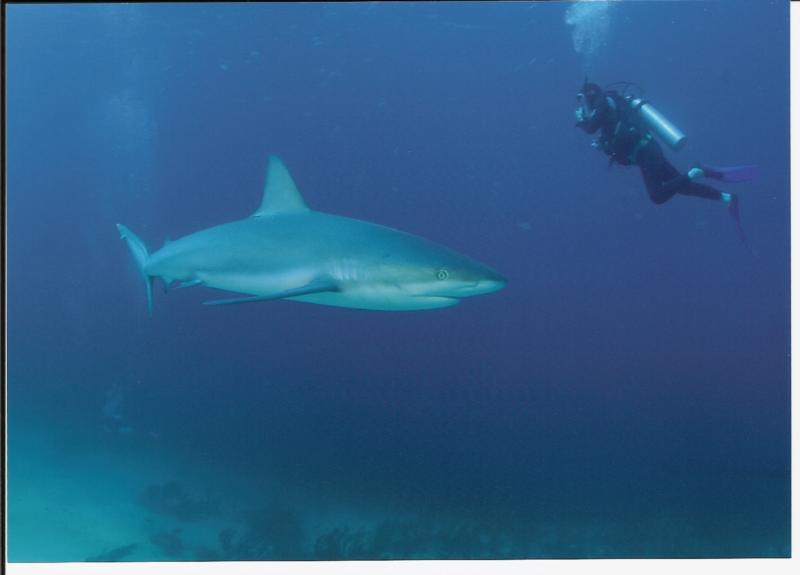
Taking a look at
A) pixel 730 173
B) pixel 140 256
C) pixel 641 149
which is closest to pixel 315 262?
pixel 140 256

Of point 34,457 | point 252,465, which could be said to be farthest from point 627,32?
point 34,457

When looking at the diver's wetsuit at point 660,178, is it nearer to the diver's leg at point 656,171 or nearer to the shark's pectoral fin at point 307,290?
the diver's leg at point 656,171

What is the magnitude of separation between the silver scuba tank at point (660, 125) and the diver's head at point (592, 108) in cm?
29

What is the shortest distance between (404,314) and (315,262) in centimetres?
635

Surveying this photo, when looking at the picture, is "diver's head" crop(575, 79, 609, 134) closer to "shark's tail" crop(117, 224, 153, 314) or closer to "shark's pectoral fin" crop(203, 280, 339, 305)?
"shark's pectoral fin" crop(203, 280, 339, 305)

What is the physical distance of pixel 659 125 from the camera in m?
6.09

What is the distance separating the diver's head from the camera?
635 cm

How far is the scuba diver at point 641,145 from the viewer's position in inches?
246

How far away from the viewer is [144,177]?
941cm

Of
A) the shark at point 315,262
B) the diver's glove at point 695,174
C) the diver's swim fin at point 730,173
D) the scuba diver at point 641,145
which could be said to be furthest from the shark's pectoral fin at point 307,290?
the diver's swim fin at point 730,173

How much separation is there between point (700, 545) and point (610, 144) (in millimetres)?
4650

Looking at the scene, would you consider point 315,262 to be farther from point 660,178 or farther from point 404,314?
point 404,314

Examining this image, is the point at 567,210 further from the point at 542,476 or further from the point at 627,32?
the point at 542,476

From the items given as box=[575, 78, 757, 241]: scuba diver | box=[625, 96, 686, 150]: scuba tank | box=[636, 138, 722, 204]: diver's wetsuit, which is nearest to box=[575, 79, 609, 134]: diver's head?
box=[575, 78, 757, 241]: scuba diver
